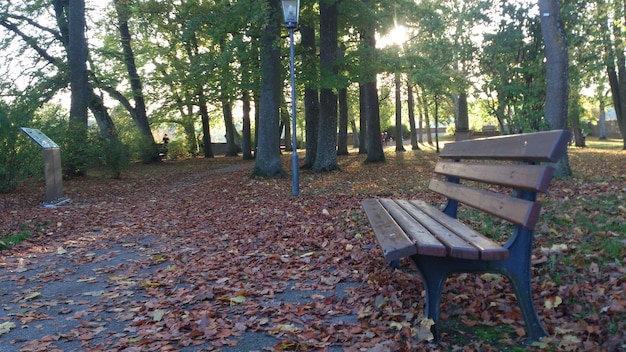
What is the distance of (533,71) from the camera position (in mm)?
10914

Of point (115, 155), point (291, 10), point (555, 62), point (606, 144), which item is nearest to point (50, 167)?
point (291, 10)

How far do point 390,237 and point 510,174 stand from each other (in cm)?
78

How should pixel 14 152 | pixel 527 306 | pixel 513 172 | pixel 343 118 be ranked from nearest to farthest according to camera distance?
1. pixel 527 306
2. pixel 513 172
3. pixel 14 152
4. pixel 343 118

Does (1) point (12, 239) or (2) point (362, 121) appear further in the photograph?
(2) point (362, 121)

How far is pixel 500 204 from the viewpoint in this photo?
2.86 meters

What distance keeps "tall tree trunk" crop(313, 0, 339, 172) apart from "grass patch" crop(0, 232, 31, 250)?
8.88 m

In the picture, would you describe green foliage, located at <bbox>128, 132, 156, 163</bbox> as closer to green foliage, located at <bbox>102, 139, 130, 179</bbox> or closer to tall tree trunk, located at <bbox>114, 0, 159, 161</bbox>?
tall tree trunk, located at <bbox>114, 0, 159, 161</bbox>

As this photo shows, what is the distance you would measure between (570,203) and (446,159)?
244 cm

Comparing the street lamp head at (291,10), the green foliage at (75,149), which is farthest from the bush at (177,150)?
the street lamp head at (291,10)

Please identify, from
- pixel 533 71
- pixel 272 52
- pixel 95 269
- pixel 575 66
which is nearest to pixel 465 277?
pixel 95 269

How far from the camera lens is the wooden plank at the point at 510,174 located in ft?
8.00

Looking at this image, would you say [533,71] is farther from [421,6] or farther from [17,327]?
[17,327]

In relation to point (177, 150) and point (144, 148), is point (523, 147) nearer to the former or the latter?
point (144, 148)

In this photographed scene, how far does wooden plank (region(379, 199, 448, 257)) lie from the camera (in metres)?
2.54
